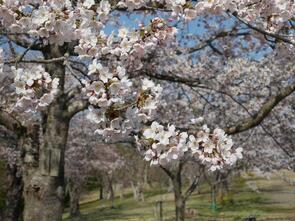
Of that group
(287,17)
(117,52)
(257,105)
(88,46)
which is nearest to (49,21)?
(88,46)

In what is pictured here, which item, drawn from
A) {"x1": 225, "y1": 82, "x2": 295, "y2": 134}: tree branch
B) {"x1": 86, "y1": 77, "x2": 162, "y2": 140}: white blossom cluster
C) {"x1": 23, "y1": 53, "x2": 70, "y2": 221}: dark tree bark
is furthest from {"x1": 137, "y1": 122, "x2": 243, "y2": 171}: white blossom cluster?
{"x1": 23, "y1": 53, "x2": 70, "y2": 221}: dark tree bark

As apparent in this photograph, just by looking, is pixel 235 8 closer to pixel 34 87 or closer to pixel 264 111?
pixel 34 87

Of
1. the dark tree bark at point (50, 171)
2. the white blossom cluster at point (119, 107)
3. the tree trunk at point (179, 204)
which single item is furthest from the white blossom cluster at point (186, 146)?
the tree trunk at point (179, 204)

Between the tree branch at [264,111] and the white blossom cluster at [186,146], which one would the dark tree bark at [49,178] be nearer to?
the tree branch at [264,111]

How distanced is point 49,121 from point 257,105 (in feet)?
22.9

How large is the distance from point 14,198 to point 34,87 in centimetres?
1587

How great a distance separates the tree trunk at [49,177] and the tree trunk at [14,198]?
10.2m

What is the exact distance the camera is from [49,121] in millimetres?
7988

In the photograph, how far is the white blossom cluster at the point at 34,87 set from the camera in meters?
3.66

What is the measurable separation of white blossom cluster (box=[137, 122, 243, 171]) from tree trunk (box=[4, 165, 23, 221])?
1429 centimetres

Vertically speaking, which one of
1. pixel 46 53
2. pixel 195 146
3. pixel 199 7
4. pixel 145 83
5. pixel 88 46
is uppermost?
pixel 46 53

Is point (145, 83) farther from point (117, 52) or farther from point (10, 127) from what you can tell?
point (10, 127)

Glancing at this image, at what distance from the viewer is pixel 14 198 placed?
61.6 feet

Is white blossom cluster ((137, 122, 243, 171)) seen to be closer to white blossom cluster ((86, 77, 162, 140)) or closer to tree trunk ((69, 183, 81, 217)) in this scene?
white blossom cluster ((86, 77, 162, 140))
